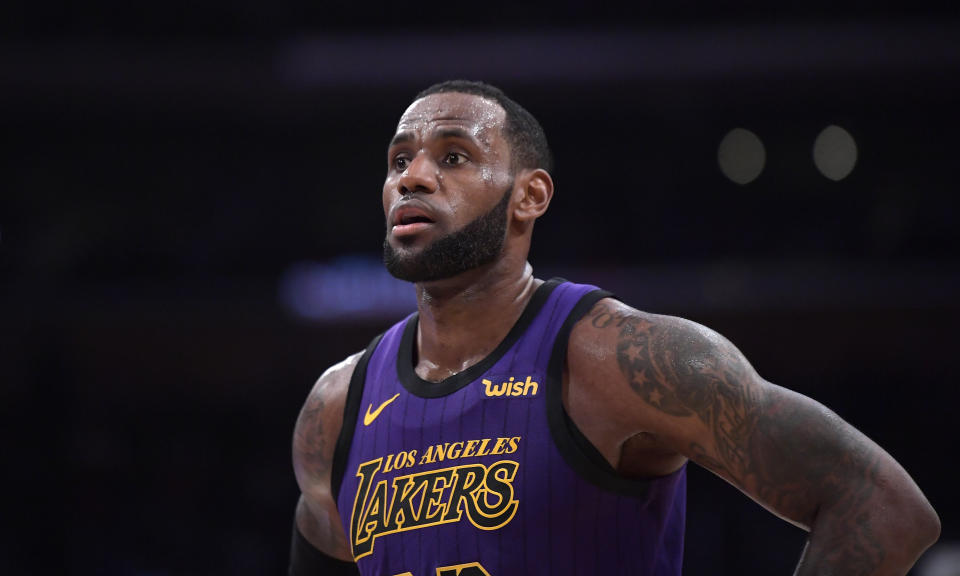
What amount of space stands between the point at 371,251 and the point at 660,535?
27.2 ft

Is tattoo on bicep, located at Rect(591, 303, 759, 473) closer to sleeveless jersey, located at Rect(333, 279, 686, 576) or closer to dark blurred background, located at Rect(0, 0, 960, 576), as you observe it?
sleeveless jersey, located at Rect(333, 279, 686, 576)

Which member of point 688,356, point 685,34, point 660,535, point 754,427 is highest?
point 685,34

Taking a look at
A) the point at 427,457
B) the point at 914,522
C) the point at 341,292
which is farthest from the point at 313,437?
the point at 341,292

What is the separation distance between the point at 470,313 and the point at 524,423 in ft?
1.30

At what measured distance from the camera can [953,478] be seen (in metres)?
9.12

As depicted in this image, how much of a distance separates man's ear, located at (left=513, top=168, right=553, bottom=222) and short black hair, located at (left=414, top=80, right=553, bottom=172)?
28 mm

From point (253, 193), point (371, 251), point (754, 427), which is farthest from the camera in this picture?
point (253, 193)

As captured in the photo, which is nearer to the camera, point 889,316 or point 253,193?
point 889,316

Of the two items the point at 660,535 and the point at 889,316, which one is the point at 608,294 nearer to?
the point at 660,535

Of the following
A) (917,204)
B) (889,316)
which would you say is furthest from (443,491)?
(917,204)

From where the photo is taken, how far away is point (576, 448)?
7.61ft

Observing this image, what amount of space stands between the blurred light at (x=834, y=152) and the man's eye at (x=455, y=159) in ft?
30.1

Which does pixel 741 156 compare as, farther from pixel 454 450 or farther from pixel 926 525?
pixel 926 525

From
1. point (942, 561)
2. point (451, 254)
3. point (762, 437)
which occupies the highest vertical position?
point (451, 254)
